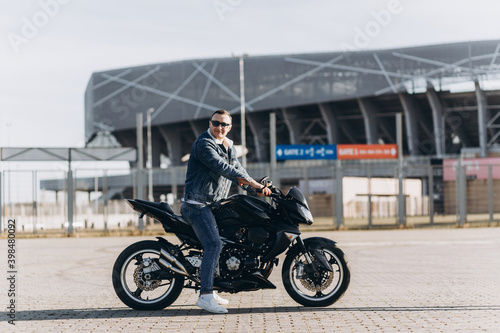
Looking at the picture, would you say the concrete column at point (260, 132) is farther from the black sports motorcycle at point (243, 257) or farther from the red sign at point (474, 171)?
the black sports motorcycle at point (243, 257)

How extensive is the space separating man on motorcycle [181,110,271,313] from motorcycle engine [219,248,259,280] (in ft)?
0.48

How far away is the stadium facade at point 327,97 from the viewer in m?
53.7

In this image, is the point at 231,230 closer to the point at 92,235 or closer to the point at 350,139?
the point at 92,235

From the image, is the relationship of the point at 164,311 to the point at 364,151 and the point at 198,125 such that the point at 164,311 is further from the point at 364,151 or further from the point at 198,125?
the point at 198,125

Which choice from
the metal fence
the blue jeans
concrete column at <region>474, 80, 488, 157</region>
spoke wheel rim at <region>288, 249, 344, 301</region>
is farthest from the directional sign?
the blue jeans

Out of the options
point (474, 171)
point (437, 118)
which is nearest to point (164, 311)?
point (474, 171)

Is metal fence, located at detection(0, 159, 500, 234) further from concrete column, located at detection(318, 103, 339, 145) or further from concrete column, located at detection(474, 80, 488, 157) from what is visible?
concrete column, located at detection(318, 103, 339, 145)

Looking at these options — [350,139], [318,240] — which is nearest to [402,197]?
[318,240]

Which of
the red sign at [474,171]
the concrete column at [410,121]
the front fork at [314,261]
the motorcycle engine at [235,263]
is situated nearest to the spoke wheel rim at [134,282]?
the motorcycle engine at [235,263]

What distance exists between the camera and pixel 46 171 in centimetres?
2470

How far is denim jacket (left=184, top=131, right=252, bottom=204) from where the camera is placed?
608 cm

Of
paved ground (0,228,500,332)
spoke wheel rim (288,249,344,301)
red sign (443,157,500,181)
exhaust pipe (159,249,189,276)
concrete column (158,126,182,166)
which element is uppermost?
concrete column (158,126,182,166)

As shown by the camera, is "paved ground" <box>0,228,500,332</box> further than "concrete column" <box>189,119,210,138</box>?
No

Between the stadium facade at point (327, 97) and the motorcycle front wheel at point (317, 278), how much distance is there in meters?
48.5
